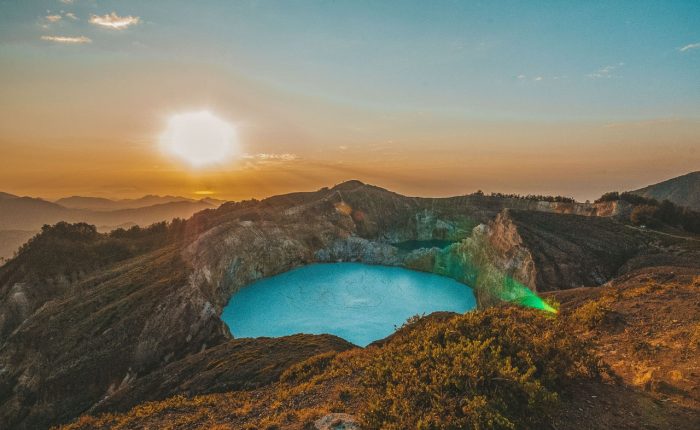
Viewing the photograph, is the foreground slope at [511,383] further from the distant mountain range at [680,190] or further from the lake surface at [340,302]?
the distant mountain range at [680,190]

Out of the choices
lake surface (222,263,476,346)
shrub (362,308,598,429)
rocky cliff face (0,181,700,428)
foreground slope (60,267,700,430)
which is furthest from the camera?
lake surface (222,263,476,346)

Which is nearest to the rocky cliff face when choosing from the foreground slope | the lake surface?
the lake surface

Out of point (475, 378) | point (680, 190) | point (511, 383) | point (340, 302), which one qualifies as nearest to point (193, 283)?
point (340, 302)

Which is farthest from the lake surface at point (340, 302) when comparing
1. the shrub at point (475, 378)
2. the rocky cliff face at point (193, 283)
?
the shrub at point (475, 378)

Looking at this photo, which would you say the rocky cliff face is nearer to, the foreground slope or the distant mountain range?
the foreground slope

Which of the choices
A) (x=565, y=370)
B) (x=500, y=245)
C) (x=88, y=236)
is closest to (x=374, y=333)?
(x=500, y=245)

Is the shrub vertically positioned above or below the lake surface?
above
